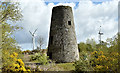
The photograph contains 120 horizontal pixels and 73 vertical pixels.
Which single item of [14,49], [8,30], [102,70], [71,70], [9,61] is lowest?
[71,70]

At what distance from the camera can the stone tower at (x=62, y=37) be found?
12961 mm

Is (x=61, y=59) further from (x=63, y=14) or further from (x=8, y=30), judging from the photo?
(x=8, y=30)

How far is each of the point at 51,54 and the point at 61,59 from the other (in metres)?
1.20

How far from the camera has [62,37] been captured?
516 inches

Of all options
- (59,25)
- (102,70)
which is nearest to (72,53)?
(59,25)

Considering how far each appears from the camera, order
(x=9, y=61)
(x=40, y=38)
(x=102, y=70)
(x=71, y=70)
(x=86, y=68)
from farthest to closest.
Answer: (x=40, y=38), (x=71, y=70), (x=86, y=68), (x=102, y=70), (x=9, y=61)

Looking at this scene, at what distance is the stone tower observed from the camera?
12961 mm

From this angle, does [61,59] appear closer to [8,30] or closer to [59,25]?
[59,25]

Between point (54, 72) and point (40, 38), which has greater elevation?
point (40, 38)

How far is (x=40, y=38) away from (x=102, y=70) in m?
19.9

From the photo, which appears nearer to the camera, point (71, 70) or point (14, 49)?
point (14, 49)

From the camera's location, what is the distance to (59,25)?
1335cm

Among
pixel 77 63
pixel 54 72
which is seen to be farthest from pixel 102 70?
pixel 54 72

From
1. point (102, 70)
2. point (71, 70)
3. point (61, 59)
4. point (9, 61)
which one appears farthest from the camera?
point (61, 59)
